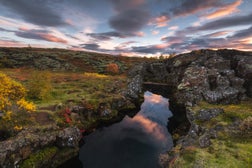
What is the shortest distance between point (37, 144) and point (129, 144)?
1659 cm

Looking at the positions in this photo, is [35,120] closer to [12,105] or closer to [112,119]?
[12,105]

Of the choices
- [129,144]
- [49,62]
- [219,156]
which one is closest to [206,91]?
[129,144]

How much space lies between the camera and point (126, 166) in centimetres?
2792

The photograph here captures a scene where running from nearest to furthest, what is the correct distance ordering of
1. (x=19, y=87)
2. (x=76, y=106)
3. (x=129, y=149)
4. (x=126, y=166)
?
(x=126, y=166) → (x=129, y=149) → (x=19, y=87) → (x=76, y=106)

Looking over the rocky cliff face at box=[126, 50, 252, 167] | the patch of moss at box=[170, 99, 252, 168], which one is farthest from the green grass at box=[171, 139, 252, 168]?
the rocky cliff face at box=[126, 50, 252, 167]

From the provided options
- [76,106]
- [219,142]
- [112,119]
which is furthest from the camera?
[112,119]

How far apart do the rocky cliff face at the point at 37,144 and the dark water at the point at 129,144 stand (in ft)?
12.6

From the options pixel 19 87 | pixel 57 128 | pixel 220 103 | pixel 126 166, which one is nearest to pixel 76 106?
pixel 57 128

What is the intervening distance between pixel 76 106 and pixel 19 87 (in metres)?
11.5

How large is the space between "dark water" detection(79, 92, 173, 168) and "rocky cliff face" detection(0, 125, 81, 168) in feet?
12.6

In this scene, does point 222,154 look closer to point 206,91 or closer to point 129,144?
point 129,144

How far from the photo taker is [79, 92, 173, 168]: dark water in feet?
94.4

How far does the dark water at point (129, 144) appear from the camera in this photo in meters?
28.8

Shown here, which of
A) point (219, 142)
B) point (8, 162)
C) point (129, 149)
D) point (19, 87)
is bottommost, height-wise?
point (129, 149)
